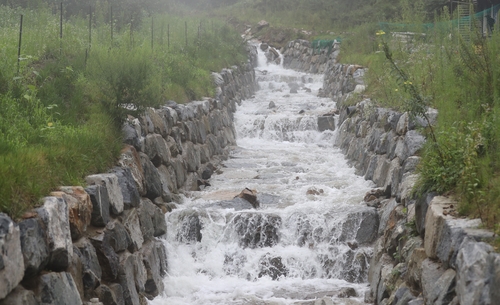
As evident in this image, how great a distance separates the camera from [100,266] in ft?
22.7

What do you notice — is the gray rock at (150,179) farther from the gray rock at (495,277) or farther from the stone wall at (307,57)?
the stone wall at (307,57)

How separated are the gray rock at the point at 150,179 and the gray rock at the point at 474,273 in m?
5.87

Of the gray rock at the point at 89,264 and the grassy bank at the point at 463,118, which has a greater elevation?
the grassy bank at the point at 463,118

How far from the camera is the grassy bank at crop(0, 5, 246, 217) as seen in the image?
593cm

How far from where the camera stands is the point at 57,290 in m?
5.32

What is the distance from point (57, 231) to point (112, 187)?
216 centimetres

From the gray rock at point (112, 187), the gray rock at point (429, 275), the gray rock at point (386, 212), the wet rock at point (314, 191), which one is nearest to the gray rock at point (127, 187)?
the gray rock at point (112, 187)

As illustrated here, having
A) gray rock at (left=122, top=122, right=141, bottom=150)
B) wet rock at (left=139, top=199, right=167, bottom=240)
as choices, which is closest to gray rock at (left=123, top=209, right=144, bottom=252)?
wet rock at (left=139, top=199, right=167, bottom=240)

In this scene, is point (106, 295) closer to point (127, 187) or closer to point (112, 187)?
point (112, 187)

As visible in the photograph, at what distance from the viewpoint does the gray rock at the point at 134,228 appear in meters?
8.16

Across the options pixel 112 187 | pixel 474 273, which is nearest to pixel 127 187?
pixel 112 187

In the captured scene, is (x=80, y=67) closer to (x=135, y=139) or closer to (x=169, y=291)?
(x=135, y=139)

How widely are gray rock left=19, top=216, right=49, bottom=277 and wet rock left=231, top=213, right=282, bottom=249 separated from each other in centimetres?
528

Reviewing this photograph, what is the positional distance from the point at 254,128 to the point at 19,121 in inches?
494
